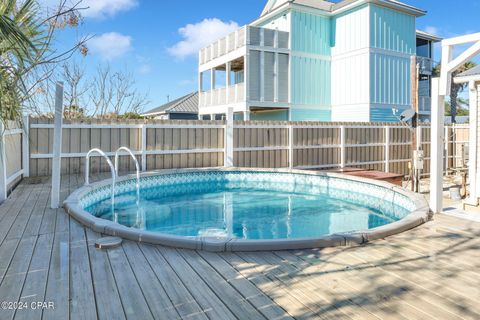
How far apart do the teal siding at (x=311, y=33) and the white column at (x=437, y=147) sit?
1190 centimetres

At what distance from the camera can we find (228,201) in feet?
26.8

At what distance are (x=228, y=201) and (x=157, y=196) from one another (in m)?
1.71

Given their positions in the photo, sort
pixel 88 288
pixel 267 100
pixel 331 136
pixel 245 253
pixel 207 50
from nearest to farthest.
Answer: pixel 88 288
pixel 245 253
pixel 331 136
pixel 267 100
pixel 207 50

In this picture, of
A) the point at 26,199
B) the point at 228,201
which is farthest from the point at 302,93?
the point at 26,199

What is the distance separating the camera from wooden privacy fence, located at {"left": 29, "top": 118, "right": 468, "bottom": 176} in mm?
8621

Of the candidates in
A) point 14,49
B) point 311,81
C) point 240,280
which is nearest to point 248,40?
point 311,81

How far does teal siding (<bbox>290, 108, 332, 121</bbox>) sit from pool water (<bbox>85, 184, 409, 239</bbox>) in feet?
25.8

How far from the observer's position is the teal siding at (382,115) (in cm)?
1577

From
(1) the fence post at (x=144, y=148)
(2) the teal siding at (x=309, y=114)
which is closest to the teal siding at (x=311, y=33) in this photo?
(2) the teal siding at (x=309, y=114)

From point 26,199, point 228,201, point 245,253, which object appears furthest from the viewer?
point 228,201

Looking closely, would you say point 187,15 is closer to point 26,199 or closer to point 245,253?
point 26,199

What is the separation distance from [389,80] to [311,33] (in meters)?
4.29

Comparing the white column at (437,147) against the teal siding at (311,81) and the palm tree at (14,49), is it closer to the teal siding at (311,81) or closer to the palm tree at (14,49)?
the palm tree at (14,49)

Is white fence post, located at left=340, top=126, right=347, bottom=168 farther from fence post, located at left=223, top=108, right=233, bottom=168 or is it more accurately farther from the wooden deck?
the wooden deck
